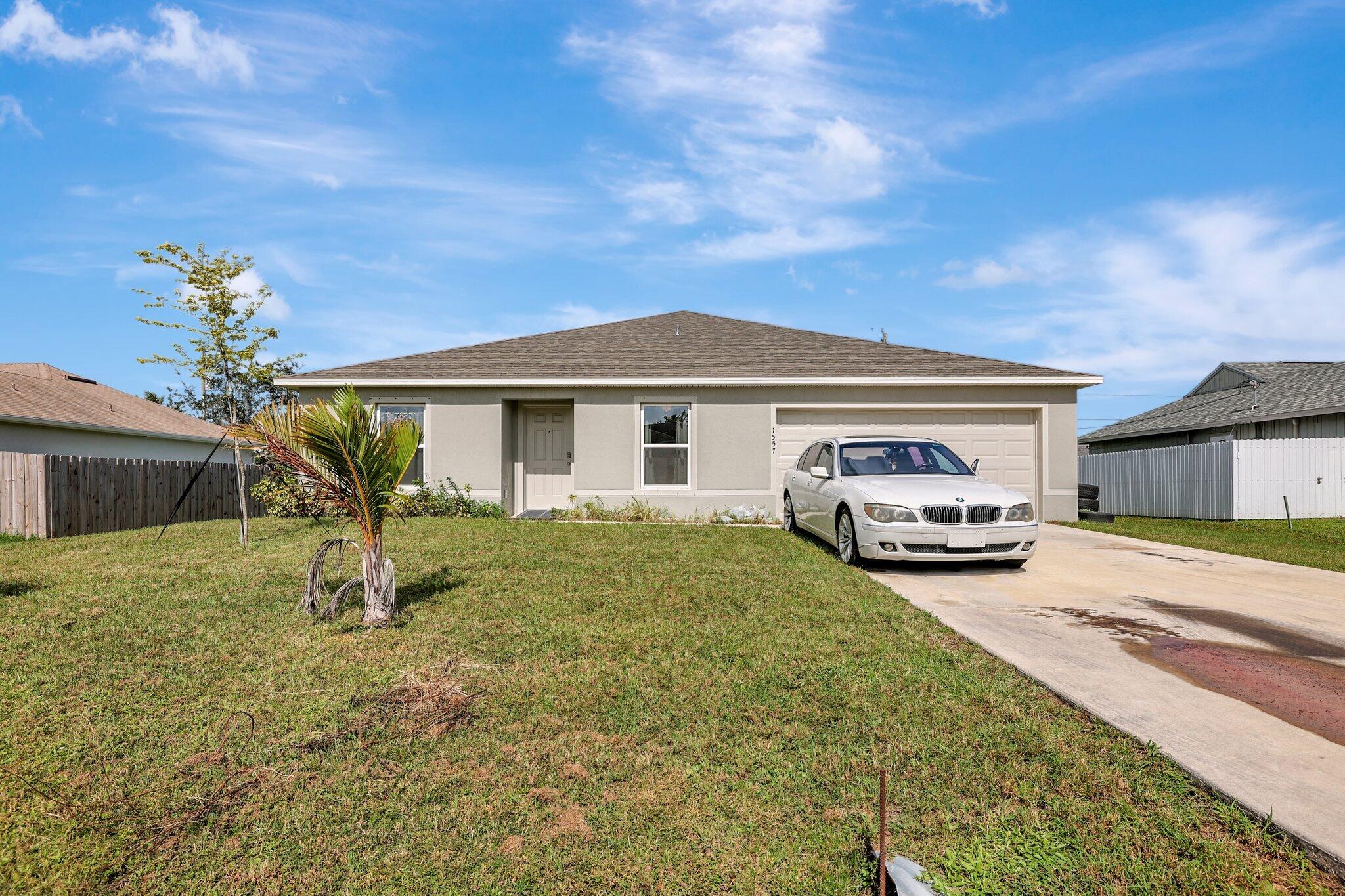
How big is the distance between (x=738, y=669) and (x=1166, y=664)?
2.80 m

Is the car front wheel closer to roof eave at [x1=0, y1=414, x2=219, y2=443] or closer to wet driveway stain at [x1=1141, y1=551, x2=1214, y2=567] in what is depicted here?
wet driveway stain at [x1=1141, y1=551, x2=1214, y2=567]

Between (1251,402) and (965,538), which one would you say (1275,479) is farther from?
(965,538)

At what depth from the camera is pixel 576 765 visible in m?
3.04

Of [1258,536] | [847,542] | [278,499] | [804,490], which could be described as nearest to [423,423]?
[278,499]

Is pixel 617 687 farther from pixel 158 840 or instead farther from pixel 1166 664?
pixel 1166 664

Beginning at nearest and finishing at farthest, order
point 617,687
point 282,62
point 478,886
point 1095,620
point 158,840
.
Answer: point 478,886
point 158,840
point 617,687
point 1095,620
point 282,62

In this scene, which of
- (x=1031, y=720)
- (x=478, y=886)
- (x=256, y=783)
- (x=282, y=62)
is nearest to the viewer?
(x=478, y=886)

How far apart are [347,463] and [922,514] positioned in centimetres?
588

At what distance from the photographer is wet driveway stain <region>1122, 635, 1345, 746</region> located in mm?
3428

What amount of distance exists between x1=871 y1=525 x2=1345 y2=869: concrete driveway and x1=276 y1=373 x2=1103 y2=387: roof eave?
554 cm

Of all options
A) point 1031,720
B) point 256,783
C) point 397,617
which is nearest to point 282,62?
point 397,617

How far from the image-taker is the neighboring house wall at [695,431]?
13.4 metres

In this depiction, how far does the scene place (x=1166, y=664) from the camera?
13.9 ft

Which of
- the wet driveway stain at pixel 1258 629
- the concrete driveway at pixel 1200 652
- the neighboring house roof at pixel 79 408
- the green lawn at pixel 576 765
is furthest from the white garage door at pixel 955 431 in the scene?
the neighboring house roof at pixel 79 408
